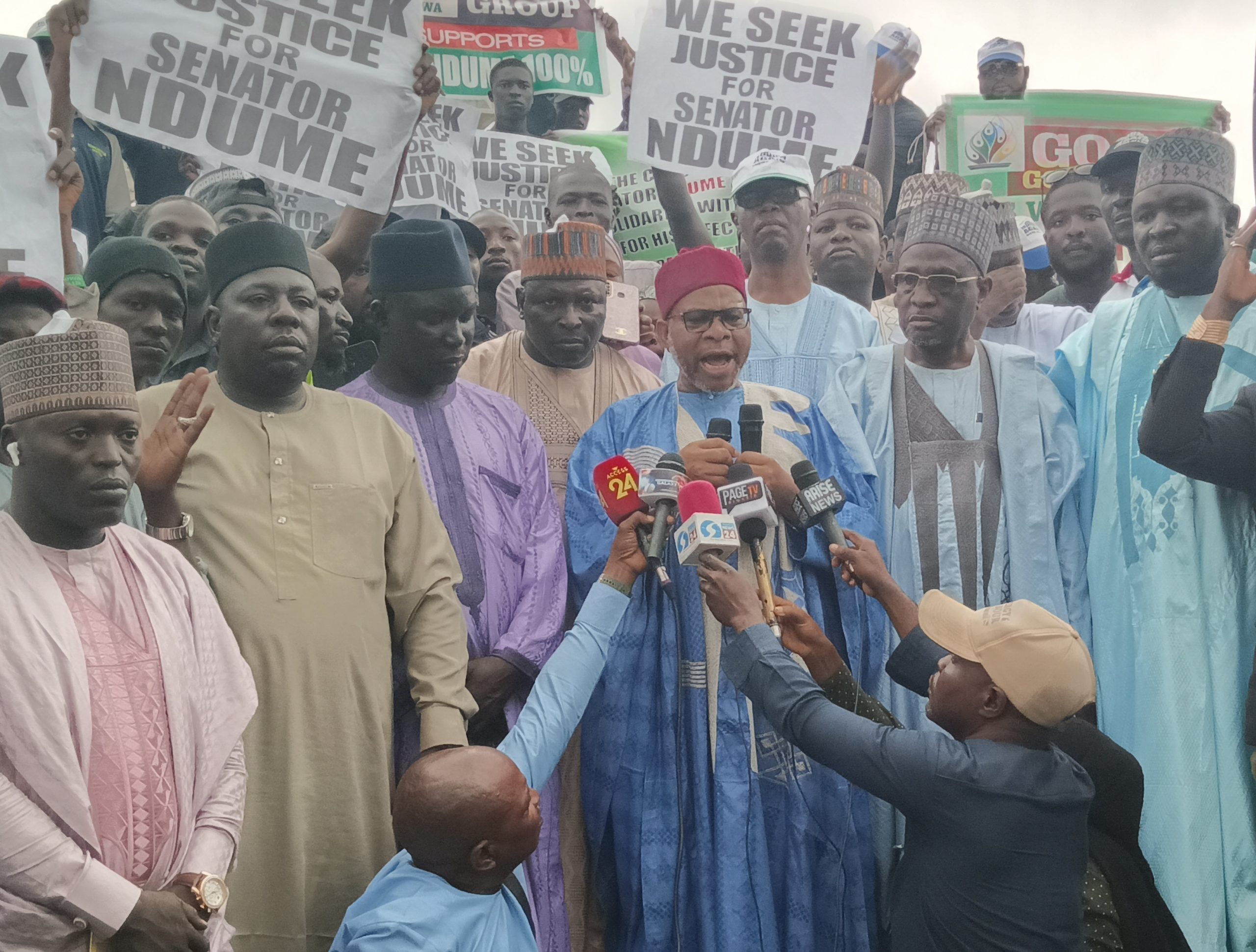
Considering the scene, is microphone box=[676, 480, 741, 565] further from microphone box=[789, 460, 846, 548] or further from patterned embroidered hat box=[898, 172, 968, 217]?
patterned embroidered hat box=[898, 172, 968, 217]

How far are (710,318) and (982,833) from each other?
7.00 feet

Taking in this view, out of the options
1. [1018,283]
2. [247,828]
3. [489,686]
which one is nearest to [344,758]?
[247,828]

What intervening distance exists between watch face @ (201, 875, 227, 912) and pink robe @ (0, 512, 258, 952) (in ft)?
0.17

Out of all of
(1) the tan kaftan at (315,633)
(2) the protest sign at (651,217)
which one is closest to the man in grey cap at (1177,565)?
(1) the tan kaftan at (315,633)

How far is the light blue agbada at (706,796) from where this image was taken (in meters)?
4.06

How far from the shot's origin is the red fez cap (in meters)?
4.62

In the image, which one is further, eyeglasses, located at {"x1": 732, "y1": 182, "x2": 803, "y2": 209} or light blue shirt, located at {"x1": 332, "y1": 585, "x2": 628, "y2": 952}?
eyeglasses, located at {"x1": 732, "y1": 182, "x2": 803, "y2": 209}

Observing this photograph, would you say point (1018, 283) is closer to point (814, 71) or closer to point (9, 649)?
point (814, 71)

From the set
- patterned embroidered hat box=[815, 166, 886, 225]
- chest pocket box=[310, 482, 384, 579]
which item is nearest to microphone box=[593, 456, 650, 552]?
chest pocket box=[310, 482, 384, 579]

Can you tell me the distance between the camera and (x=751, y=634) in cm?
346

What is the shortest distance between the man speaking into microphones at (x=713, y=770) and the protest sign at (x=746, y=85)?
2.68 m

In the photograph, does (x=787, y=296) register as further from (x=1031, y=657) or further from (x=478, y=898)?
(x=478, y=898)

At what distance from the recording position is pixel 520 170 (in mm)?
8336

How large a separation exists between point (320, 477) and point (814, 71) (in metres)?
4.20
